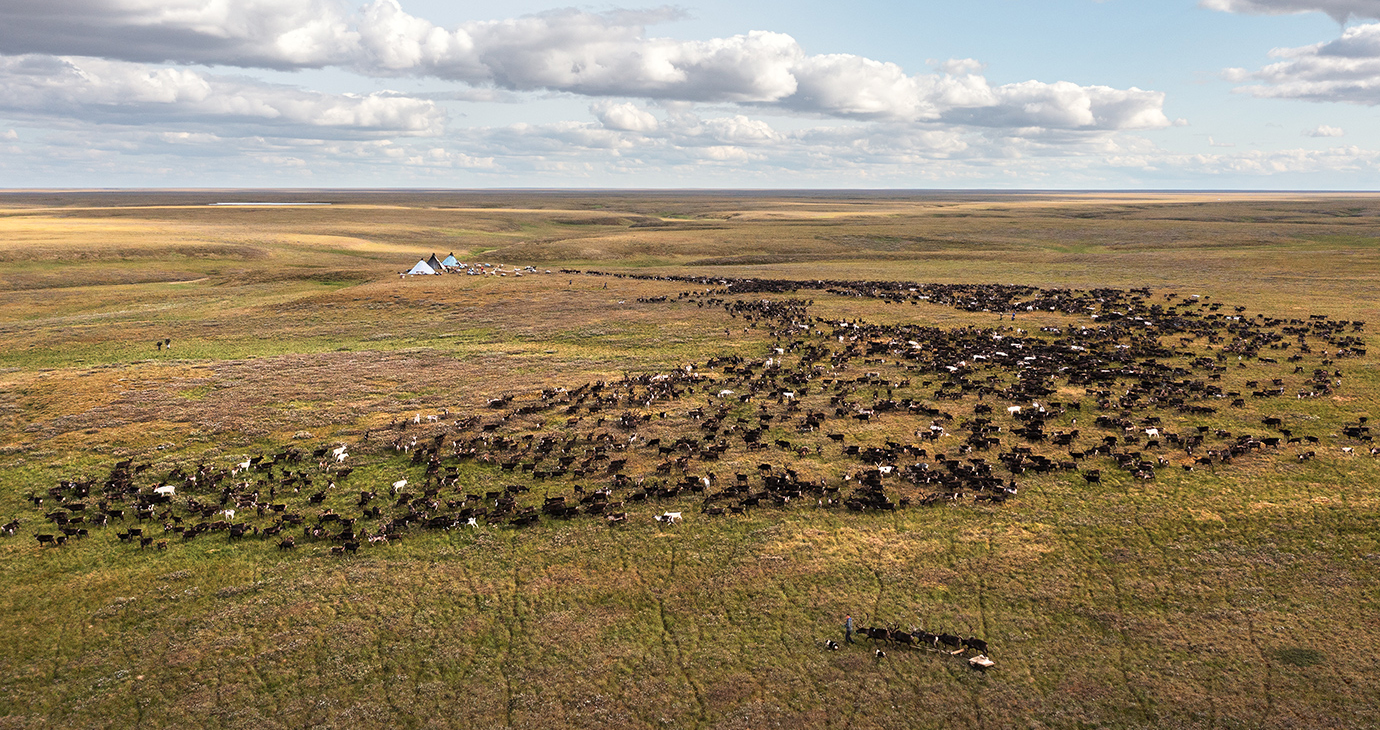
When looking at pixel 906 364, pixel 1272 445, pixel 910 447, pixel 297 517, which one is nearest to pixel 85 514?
pixel 297 517

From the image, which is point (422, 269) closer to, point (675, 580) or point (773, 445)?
point (773, 445)

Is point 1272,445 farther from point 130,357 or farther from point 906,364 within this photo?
point 130,357

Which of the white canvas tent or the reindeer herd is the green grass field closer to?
the reindeer herd

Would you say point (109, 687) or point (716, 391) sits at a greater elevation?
point (716, 391)

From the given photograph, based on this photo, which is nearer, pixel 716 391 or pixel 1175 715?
pixel 1175 715

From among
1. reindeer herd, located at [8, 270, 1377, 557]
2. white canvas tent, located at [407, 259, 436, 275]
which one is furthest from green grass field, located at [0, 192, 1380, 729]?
white canvas tent, located at [407, 259, 436, 275]

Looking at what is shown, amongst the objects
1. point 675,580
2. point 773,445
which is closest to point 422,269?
point 773,445

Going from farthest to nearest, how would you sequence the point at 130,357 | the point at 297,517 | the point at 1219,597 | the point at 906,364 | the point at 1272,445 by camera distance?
the point at 130,357, the point at 906,364, the point at 1272,445, the point at 297,517, the point at 1219,597

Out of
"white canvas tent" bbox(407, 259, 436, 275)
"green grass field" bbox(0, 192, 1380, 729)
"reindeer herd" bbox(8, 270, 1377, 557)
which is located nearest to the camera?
"green grass field" bbox(0, 192, 1380, 729)

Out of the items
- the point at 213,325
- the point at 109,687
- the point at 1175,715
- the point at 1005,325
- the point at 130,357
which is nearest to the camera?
the point at 1175,715
